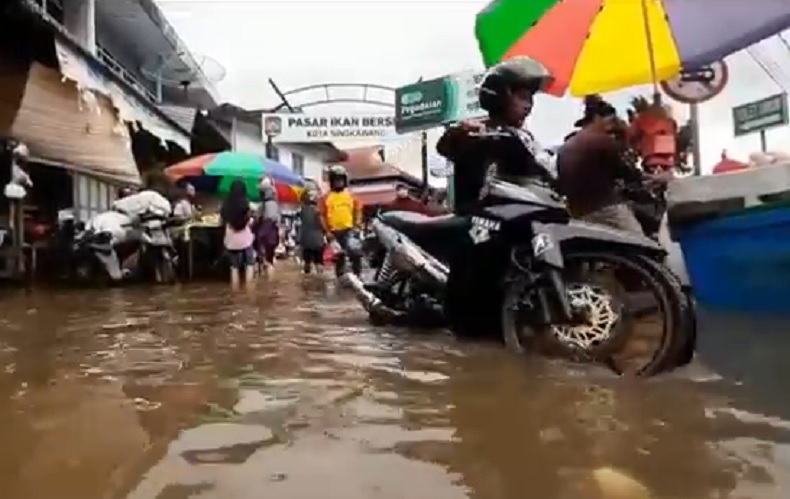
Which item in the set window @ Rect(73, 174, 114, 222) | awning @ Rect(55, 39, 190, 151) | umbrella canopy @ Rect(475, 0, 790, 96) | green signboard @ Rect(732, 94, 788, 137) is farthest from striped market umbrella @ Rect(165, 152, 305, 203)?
umbrella canopy @ Rect(475, 0, 790, 96)

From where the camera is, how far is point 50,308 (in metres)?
8.42

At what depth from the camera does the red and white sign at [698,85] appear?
8.52m

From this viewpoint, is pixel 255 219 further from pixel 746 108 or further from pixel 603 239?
pixel 603 239

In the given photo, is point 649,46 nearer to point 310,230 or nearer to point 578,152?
point 578,152

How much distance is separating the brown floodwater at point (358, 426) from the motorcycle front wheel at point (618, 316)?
16cm

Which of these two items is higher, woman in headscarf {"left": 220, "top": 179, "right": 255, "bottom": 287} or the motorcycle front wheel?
woman in headscarf {"left": 220, "top": 179, "right": 255, "bottom": 287}

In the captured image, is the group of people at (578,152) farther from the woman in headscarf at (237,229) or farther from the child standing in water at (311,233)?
the child standing in water at (311,233)

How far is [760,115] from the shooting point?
1074 centimetres

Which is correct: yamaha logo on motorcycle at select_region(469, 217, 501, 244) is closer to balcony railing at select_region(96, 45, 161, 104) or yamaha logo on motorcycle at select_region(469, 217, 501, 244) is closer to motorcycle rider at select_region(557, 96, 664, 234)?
motorcycle rider at select_region(557, 96, 664, 234)

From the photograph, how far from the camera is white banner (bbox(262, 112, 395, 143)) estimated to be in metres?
26.8

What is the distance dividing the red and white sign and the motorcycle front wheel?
4.53 m

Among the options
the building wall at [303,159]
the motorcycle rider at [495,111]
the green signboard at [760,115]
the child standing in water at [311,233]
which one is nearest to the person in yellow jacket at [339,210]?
the child standing in water at [311,233]

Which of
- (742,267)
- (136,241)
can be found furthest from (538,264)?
(136,241)

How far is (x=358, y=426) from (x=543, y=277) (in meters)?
1.64
